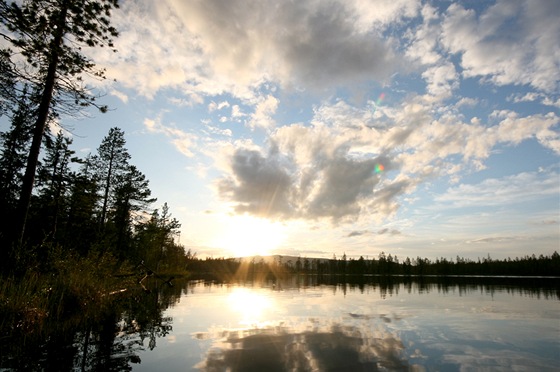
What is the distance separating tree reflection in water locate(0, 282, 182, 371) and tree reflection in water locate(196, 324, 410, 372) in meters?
2.20

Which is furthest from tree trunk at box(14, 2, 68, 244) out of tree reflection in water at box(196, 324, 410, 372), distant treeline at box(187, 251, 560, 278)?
distant treeline at box(187, 251, 560, 278)

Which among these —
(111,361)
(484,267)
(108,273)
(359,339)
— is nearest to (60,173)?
(108,273)

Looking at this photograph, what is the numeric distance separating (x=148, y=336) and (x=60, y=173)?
32.4 meters

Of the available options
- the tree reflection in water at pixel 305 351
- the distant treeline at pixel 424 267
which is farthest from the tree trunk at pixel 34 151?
the distant treeline at pixel 424 267

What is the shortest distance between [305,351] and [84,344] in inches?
242

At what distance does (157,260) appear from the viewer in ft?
203

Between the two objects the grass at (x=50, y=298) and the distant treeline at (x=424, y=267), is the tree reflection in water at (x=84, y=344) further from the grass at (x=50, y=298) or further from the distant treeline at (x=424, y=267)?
the distant treeline at (x=424, y=267)

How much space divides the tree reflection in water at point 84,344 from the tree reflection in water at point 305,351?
220 centimetres

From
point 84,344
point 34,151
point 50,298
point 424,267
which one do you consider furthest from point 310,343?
point 424,267

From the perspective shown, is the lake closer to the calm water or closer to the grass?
the calm water

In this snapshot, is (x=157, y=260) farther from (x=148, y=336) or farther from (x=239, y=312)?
(x=148, y=336)

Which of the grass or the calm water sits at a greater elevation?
the grass

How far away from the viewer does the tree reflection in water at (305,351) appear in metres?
7.48

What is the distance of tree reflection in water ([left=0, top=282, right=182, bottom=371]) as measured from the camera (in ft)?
22.9
